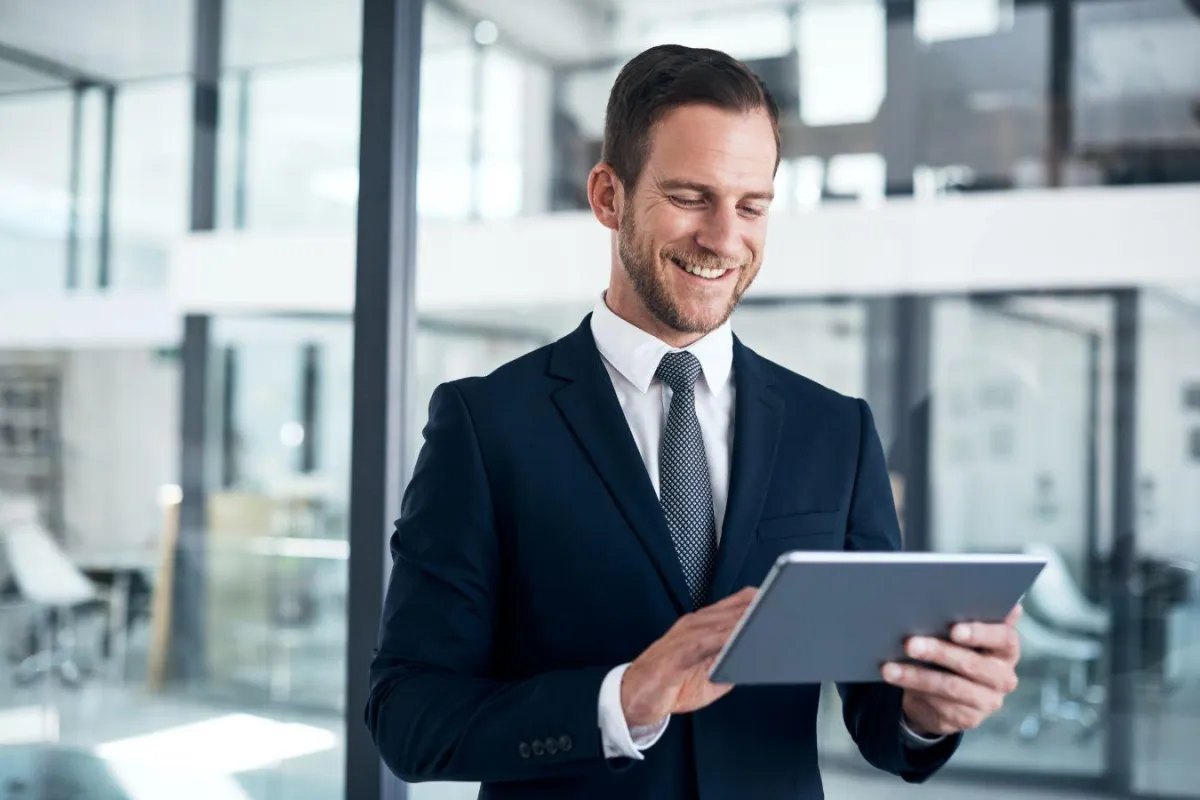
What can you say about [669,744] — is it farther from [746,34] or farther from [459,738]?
[746,34]

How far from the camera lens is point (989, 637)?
1.09 m

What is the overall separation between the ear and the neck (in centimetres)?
9

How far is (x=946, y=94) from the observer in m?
4.48

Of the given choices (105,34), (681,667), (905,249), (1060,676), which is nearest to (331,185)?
(105,34)

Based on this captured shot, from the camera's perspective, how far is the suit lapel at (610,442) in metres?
1.29

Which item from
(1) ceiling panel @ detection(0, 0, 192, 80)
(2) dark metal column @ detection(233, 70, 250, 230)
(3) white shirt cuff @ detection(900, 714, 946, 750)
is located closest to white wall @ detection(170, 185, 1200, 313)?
(2) dark metal column @ detection(233, 70, 250, 230)

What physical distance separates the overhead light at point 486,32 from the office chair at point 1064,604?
2.65 meters

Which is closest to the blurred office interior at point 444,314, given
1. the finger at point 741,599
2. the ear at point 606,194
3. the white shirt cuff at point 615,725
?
the ear at point 606,194

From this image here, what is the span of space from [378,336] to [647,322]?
114cm

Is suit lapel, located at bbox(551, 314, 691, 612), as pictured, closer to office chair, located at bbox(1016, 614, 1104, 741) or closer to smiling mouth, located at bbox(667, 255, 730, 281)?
smiling mouth, located at bbox(667, 255, 730, 281)

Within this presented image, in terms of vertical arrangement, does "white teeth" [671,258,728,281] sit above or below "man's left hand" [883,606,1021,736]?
above

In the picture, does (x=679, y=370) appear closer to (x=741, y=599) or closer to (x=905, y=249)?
(x=741, y=599)

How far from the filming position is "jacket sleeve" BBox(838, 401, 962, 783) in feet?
4.23

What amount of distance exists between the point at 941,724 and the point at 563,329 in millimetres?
2881
